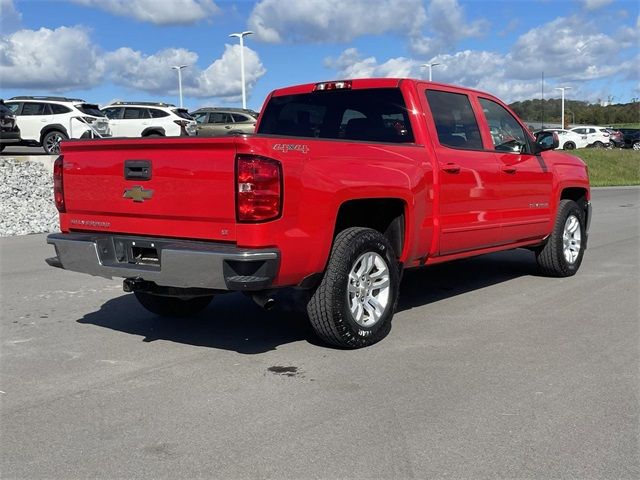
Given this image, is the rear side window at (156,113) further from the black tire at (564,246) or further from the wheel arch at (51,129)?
the black tire at (564,246)

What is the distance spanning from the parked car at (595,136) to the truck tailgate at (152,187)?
48.0 metres

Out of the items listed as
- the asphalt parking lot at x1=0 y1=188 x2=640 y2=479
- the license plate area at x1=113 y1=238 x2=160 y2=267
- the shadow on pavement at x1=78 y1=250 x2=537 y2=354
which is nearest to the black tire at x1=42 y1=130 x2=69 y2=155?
the asphalt parking lot at x1=0 y1=188 x2=640 y2=479

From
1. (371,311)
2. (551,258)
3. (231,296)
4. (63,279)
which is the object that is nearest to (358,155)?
(371,311)

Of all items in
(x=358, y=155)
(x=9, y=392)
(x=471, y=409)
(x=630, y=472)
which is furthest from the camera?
(x=358, y=155)

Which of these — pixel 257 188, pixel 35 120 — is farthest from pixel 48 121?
pixel 257 188

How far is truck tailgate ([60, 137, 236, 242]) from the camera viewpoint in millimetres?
4434

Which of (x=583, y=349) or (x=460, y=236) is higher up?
(x=460, y=236)

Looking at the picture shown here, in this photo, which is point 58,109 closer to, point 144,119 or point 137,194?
point 144,119

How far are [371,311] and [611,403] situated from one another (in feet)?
5.87

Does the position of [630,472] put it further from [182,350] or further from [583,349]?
[182,350]

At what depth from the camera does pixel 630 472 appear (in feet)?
10.5

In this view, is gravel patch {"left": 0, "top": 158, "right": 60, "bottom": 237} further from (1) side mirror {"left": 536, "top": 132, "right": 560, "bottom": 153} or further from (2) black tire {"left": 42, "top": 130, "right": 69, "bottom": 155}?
(1) side mirror {"left": 536, "top": 132, "right": 560, "bottom": 153}

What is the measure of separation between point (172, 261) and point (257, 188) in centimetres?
72

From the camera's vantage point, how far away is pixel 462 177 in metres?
6.07
